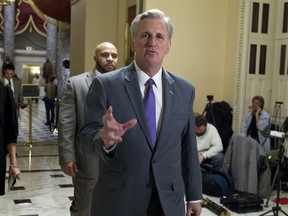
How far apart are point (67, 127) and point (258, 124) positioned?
420 centimetres

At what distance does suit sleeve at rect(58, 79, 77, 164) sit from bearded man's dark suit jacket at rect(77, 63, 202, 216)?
A: 125 centimetres

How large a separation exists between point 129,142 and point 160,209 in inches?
13.1

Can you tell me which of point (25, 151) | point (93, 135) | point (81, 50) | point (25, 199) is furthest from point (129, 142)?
point (81, 50)

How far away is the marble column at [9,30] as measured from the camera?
22.8m

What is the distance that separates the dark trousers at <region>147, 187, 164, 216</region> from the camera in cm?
188

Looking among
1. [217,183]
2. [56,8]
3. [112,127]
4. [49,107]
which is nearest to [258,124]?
[217,183]

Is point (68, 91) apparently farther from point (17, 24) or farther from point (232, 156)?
point (17, 24)

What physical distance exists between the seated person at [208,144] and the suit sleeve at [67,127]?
3123 millimetres

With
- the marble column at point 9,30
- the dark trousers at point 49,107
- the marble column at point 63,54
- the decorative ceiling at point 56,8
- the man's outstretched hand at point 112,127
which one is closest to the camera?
the man's outstretched hand at point 112,127

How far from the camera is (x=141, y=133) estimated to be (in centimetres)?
182

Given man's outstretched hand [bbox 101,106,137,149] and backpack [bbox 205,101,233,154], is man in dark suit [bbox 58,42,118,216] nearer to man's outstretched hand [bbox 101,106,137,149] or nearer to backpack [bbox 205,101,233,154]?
man's outstretched hand [bbox 101,106,137,149]

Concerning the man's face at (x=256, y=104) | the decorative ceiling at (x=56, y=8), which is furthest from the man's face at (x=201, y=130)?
the decorative ceiling at (x=56, y=8)

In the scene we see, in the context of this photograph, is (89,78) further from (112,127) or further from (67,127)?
(112,127)

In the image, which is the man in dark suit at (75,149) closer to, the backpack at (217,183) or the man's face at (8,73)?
the backpack at (217,183)
